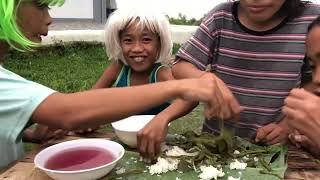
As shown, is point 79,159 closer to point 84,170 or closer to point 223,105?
point 84,170

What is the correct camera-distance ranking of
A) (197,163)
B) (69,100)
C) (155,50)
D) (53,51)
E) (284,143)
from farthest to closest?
(53,51), (155,50), (284,143), (197,163), (69,100)

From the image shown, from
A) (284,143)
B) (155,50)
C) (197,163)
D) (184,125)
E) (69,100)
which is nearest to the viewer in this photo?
(69,100)

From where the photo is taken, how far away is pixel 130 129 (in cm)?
193

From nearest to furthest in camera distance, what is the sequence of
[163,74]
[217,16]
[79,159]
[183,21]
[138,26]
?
[79,159]
[217,16]
[138,26]
[163,74]
[183,21]

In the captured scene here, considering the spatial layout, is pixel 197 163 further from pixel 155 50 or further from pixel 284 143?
pixel 155 50

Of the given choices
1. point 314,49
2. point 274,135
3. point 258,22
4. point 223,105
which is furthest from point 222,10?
point 223,105

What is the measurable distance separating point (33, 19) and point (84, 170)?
72 cm

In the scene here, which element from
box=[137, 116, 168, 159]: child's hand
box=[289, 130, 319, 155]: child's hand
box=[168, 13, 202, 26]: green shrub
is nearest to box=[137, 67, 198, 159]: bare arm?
box=[137, 116, 168, 159]: child's hand

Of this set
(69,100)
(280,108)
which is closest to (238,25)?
(280,108)

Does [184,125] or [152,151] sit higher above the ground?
[152,151]

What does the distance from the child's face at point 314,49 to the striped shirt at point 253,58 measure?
28 centimetres

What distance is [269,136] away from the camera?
6.40 feet

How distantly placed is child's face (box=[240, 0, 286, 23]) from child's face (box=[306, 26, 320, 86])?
25cm

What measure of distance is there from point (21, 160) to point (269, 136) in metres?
1.03
